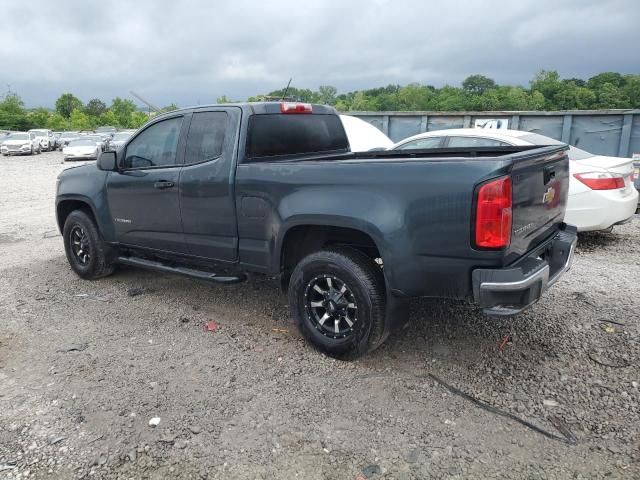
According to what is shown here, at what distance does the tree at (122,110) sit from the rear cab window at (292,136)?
89796 millimetres

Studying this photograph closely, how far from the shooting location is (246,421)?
307 centimetres

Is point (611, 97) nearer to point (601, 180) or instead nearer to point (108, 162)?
point (601, 180)

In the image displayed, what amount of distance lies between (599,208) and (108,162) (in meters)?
5.76

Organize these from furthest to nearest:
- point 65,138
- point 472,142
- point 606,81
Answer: point 65,138, point 606,81, point 472,142

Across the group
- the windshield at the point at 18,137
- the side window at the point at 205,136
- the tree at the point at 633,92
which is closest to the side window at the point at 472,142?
the side window at the point at 205,136

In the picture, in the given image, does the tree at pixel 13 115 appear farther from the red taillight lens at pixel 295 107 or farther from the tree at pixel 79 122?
the red taillight lens at pixel 295 107

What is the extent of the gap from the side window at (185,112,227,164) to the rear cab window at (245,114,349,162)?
29 centimetres

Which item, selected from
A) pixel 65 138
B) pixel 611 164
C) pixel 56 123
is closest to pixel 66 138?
pixel 65 138

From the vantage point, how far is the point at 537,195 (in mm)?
3357

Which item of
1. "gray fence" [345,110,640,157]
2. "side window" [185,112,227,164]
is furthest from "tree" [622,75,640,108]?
"side window" [185,112,227,164]

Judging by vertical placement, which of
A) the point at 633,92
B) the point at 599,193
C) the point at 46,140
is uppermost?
the point at 633,92

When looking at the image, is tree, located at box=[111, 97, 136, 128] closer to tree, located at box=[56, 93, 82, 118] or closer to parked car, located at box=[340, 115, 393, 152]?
tree, located at box=[56, 93, 82, 118]

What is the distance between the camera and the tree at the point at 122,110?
287 ft

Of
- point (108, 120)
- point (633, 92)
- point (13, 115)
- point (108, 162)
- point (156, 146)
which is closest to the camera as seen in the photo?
point (156, 146)
